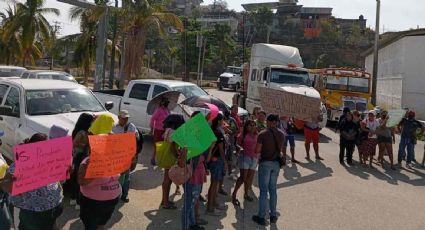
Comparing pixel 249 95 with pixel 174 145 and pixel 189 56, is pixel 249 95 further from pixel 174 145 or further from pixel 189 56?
pixel 189 56

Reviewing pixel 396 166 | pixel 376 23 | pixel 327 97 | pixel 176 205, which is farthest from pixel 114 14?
pixel 176 205

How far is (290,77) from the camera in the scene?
715 inches

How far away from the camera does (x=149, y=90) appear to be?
1231 centimetres

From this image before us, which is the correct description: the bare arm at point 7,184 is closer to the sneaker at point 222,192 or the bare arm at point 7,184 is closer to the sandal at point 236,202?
the sandal at point 236,202

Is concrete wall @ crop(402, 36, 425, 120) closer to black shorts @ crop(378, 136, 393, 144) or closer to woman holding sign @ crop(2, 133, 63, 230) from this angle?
black shorts @ crop(378, 136, 393, 144)

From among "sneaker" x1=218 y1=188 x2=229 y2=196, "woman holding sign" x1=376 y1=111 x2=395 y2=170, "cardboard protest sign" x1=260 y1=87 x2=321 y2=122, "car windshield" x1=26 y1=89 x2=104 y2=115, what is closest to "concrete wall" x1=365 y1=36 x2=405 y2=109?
"woman holding sign" x1=376 y1=111 x2=395 y2=170

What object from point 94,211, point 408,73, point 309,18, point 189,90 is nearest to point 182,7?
point 309,18

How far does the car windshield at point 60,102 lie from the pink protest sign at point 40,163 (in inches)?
169

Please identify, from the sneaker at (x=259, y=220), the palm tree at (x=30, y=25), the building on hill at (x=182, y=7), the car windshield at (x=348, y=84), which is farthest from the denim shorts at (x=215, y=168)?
the building on hill at (x=182, y=7)

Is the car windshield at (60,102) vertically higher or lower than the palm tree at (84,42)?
lower

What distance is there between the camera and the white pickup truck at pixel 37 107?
7688mm

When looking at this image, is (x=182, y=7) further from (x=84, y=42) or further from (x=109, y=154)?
(x=109, y=154)

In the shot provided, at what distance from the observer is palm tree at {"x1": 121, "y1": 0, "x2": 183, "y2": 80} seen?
23.4 meters

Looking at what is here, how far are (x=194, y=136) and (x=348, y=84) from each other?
16.4m
